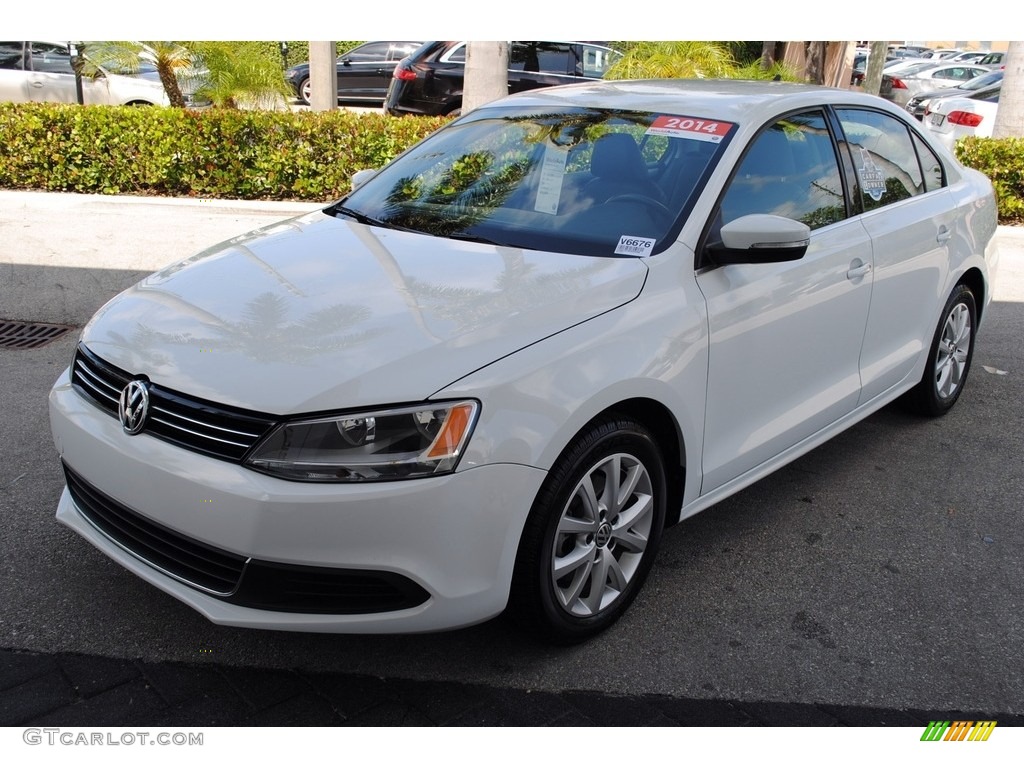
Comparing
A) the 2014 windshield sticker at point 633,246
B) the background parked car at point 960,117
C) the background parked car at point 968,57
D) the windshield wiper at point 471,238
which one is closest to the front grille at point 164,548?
the windshield wiper at point 471,238

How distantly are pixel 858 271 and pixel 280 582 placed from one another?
8.45ft

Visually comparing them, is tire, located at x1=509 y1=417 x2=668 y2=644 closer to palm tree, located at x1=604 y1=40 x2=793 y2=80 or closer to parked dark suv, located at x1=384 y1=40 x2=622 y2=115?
palm tree, located at x1=604 y1=40 x2=793 y2=80

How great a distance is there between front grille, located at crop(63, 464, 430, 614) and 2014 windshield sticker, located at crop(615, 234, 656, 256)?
1326 mm

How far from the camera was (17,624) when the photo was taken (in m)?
3.11

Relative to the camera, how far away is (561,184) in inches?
143

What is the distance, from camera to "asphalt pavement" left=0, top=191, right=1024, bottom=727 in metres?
2.82

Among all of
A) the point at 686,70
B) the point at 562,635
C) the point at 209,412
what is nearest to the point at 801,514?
the point at 562,635

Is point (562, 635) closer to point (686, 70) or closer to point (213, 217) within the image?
point (213, 217)

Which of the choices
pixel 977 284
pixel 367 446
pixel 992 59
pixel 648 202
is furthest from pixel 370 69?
pixel 992 59

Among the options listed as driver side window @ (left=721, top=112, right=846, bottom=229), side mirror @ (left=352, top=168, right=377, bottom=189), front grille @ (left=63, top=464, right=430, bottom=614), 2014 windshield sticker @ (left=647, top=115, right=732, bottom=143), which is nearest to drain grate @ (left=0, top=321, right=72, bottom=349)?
side mirror @ (left=352, top=168, right=377, bottom=189)

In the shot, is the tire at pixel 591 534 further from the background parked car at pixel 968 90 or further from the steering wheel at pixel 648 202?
the background parked car at pixel 968 90

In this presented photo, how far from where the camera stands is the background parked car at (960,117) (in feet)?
42.8

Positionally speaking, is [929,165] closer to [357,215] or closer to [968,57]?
[357,215]

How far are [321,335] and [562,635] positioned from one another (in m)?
1.16
